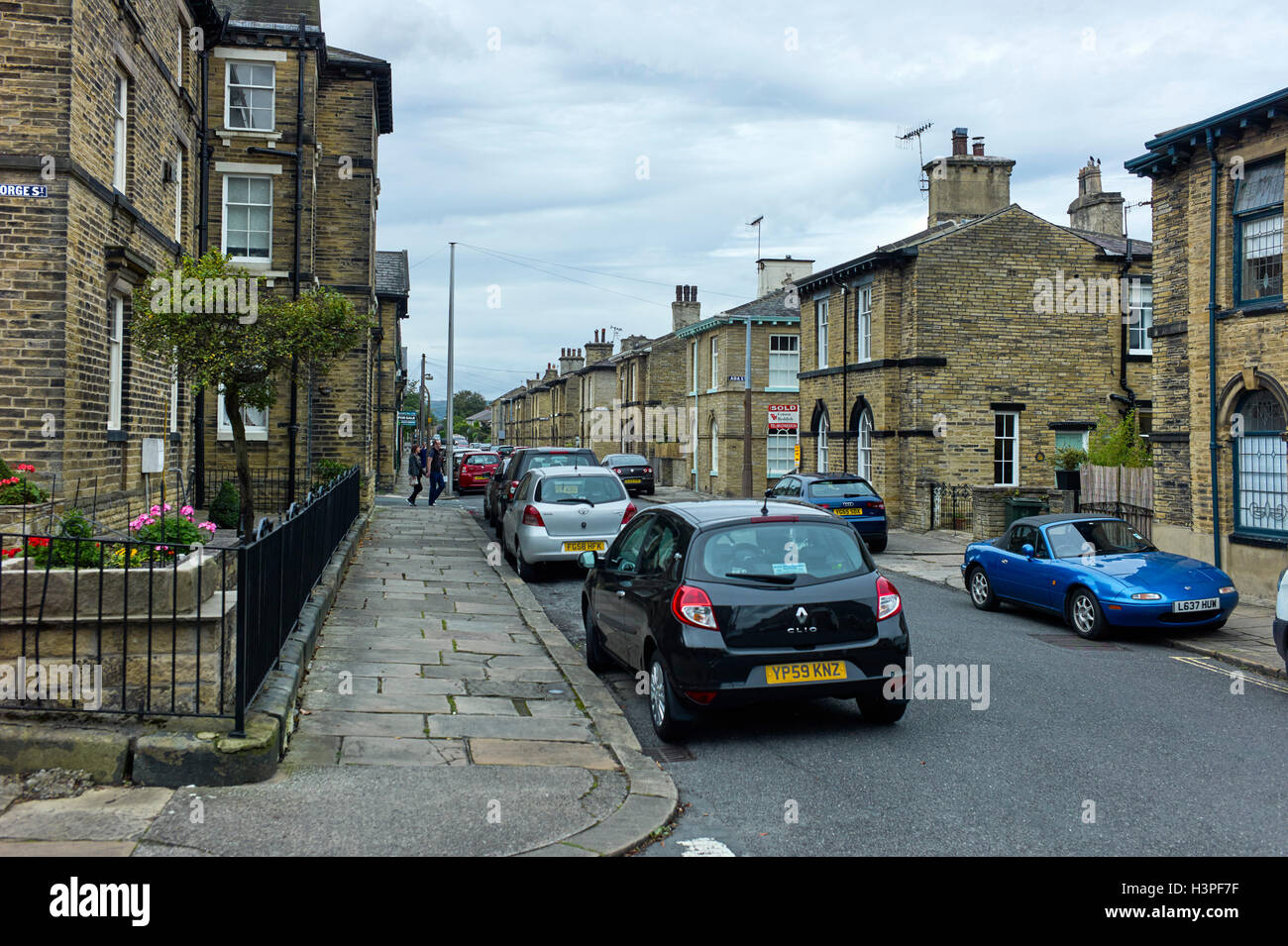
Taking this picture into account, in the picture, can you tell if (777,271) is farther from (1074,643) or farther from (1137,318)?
(1074,643)

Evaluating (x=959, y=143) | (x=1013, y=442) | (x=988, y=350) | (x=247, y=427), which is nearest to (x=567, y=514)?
(x=247, y=427)

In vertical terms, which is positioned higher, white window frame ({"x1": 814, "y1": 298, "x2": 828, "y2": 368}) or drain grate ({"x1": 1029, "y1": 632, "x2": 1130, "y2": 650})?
white window frame ({"x1": 814, "y1": 298, "x2": 828, "y2": 368})

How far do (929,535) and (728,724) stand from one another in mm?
17720

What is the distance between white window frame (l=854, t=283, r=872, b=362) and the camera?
27.1 meters

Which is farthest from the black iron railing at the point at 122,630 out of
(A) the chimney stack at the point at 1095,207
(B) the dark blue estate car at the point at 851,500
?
(A) the chimney stack at the point at 1095,207

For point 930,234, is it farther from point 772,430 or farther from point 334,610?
point 334,610

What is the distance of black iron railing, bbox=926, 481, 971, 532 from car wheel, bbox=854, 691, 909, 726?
60.5 ft

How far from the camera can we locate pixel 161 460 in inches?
559

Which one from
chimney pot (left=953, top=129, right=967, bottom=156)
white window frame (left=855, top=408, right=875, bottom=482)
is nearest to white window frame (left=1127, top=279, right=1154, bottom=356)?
chimney pot (left=953, top=129, right=967, bottom=156)

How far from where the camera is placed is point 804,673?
6.75 metres

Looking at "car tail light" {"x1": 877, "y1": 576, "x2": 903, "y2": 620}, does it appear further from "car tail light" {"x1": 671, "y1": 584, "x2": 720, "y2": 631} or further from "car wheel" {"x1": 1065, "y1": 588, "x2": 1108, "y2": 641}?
"car wheel" {"x1": 1065, "y1": 588, "x2": 1108, "y2": 641}

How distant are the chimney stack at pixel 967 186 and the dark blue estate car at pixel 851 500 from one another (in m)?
11.5

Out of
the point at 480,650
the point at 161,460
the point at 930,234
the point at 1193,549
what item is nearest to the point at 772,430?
the point at 930,234

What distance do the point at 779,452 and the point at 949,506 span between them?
1366 cm
